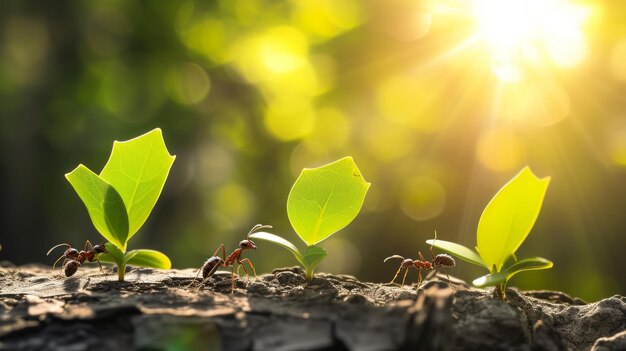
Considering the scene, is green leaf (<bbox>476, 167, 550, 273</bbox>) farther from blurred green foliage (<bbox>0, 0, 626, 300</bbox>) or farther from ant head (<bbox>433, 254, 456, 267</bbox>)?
blurred green foliage (<bbox>0, 0, 626, 300</bbox>)

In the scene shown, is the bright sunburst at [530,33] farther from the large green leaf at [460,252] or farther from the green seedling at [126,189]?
the green seedling at [126,189]

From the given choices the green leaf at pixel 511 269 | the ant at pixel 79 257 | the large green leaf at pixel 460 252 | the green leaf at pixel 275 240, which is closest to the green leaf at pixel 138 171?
the ant at pixel 79 257

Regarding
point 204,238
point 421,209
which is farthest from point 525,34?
point 204,238

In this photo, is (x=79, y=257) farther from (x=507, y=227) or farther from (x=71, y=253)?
(x=507, y=227)

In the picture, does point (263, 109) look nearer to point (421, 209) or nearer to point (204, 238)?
point (421, 209)

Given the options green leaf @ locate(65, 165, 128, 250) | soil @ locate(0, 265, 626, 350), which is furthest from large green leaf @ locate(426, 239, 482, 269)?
green leaf @ locate(65, 165, 128, 250)
